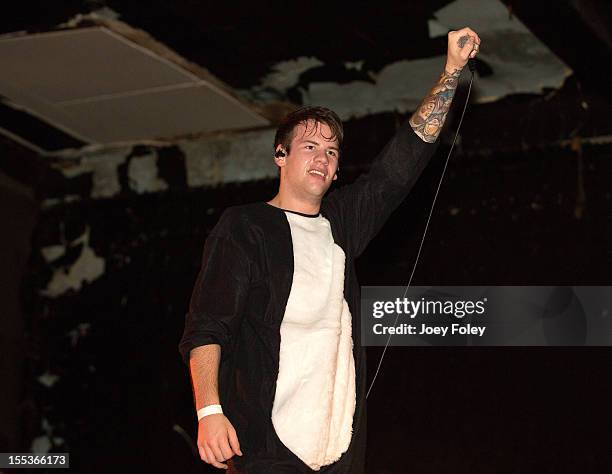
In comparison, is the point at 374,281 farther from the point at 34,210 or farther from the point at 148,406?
the point at 34,210

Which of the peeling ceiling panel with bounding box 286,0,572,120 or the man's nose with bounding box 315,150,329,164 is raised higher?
the peeling ceiling panel with bounding box 286,0,572,120

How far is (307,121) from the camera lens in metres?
2.38

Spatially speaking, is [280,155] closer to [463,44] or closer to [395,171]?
[395,171]

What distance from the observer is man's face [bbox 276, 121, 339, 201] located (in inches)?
90.5

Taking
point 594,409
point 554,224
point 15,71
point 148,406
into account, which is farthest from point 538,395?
point 15,71

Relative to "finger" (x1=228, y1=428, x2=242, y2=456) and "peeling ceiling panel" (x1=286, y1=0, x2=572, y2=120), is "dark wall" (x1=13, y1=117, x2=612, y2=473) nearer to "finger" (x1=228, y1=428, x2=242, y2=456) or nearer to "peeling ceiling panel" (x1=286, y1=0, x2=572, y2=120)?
"peeling ceiling panel" (x1=286, y1=0, x2=572, y2=120)

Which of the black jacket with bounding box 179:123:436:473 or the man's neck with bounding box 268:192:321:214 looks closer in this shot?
the black jacket with bounding box 179:123:436:473

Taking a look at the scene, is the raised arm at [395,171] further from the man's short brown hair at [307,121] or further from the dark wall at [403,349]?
the dark wall at [403,349]

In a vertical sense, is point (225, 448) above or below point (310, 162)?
below

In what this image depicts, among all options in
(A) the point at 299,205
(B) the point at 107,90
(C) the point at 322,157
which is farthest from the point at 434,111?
(B) the point at 107,90

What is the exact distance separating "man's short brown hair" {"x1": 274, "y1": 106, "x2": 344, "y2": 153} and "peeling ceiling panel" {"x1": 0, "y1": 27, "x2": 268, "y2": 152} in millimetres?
2199

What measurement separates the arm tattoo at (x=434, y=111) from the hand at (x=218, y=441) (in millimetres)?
912

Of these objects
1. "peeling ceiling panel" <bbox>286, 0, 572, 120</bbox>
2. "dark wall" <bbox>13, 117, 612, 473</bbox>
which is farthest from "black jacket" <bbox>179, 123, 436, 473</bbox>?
"dark wall" <bbox>13, 117, 612, 473</bbox>

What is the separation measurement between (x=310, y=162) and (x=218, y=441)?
0.73 metres
